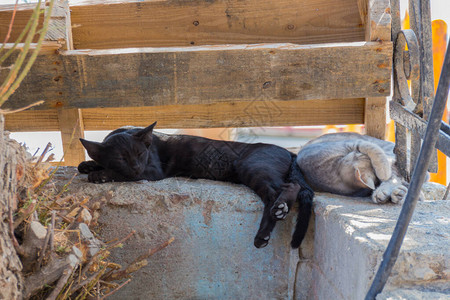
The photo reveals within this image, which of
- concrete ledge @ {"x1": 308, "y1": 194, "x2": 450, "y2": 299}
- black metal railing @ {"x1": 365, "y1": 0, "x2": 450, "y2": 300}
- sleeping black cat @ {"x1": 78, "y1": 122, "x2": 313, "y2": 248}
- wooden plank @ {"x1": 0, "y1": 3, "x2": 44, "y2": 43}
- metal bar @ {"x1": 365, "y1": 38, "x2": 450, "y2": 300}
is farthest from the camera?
wooden plank @ {"x1": 0, "y1": 3, "x2": 44, "y2": 43}

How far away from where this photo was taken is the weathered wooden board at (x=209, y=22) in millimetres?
3338

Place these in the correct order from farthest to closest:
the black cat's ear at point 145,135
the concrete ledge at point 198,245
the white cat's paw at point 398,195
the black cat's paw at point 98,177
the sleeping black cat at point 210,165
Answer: the black cat's ear at point 145,135
the black cat's paw at point 98,177
the concrete ledge at point 198,245
the sleeping black cat at point 210,165
the white cat's paw at point 398,195

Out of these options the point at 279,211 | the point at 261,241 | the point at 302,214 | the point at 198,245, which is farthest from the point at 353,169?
the point at 198,245

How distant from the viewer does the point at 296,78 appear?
2.79 metres

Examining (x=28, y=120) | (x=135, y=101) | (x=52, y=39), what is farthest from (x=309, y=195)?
(x=28, y=120)

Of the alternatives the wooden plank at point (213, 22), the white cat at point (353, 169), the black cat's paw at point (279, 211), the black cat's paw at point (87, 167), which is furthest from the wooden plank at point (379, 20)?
the black cat's paw at point (87, 167)

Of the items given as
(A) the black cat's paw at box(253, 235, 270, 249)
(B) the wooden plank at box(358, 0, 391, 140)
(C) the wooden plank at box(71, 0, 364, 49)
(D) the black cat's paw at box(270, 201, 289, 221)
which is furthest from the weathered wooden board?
(A) the black cat's paw at box(253, 235, 270, 249)

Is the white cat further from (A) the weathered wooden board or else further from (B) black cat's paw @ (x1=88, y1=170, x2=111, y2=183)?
(B) black cat's paw @ (x1=88, y1=170, x2=111, y2=183)

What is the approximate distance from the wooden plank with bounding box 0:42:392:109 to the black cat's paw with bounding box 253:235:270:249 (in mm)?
855

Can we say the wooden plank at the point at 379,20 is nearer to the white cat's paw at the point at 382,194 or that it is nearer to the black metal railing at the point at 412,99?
the black metal railing at the point at 412,99

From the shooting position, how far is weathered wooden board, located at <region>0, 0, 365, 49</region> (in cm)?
334

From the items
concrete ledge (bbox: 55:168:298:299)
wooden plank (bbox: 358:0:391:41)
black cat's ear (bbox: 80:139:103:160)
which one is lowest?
concrete ledge (bbox: 55:168:298:299)

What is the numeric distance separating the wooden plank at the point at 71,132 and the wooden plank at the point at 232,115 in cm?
13

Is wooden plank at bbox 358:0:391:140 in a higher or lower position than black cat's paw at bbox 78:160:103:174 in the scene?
higher
